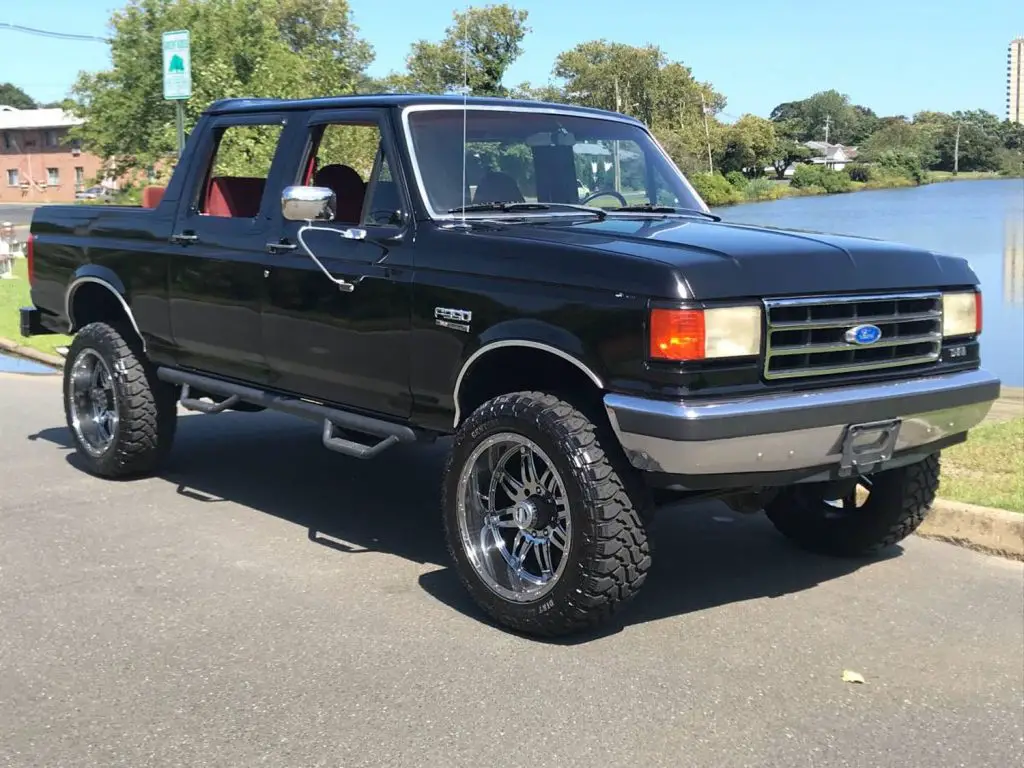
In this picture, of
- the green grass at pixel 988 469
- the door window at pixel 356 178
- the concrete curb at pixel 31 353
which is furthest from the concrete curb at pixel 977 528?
the concrete curb at pixel 31 353

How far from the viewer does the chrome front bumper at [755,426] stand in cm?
411

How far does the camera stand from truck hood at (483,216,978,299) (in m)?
4.25

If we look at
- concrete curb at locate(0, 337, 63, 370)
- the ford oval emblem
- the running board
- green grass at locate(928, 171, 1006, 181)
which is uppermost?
green grass at locate(928, 171, 1006, 181)

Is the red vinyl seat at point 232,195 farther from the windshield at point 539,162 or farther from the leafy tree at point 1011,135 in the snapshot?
the leafy tree at point 1011,135

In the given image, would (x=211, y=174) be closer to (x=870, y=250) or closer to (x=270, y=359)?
(x=270, y=359)

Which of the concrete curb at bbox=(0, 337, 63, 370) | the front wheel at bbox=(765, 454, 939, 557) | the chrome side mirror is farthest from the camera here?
the concrete curb at bbox=(0, 337, 63, 370)

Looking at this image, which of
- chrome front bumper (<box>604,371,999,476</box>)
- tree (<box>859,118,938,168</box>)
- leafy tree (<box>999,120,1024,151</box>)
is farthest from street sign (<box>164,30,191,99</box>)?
tree (<box>859,118,938,168</box>)

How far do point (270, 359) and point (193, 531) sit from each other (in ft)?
3.26

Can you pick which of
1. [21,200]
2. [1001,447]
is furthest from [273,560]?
[21,200]

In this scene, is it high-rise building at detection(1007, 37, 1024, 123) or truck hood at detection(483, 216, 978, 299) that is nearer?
truck hood at detection(483, 216, 978, 299)

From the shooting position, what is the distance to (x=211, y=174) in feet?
22.0

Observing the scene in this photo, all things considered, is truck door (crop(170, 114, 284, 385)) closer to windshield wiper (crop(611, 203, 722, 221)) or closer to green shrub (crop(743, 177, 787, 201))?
windshield wiper (crop(611, 203, 722, 221))

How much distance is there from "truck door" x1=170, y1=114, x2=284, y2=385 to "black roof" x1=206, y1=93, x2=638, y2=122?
0.07 meters

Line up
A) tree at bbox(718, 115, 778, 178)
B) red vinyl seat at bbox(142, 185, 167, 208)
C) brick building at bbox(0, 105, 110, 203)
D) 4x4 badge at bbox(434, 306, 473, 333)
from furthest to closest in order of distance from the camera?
brick building at bbox(0, 105, 110, 203) < tree at bbox(718, 115, 778, 178) < red vinyl seat at bbox(142, 185, 167, 208) < 4x4 badge at bbox(434, 306, 473, 333)
